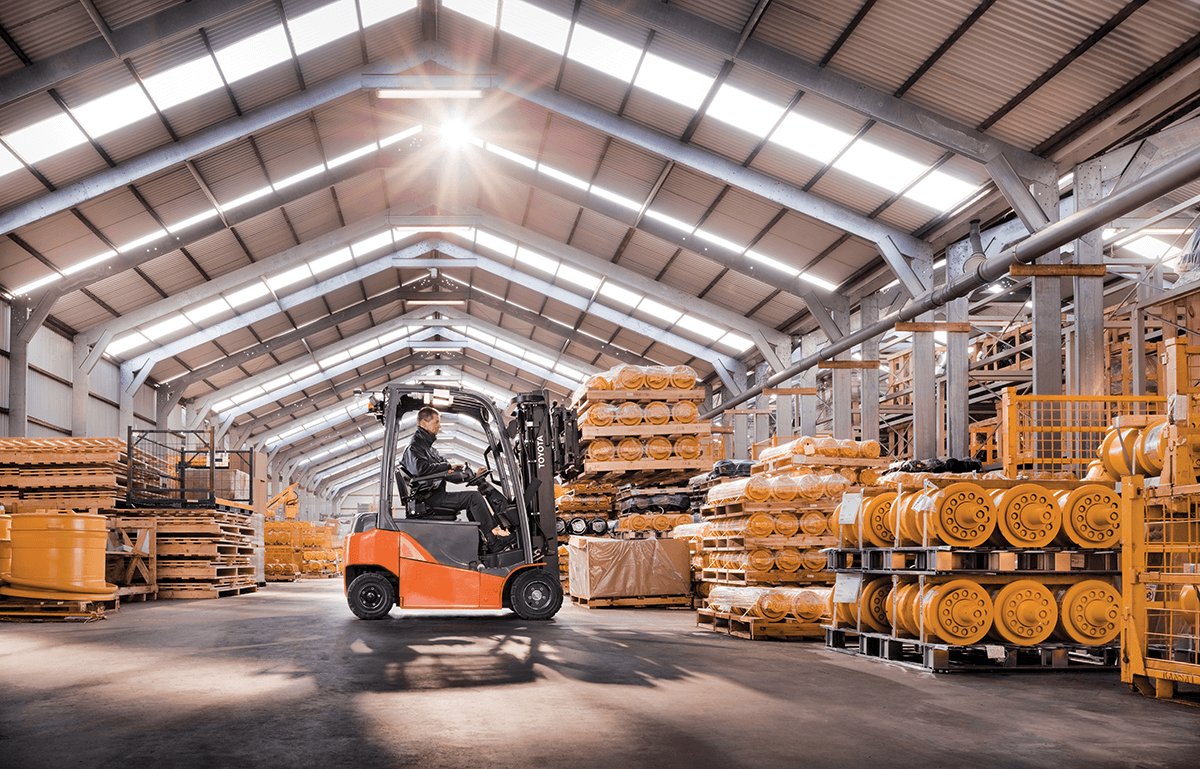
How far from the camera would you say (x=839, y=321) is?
17.5 m

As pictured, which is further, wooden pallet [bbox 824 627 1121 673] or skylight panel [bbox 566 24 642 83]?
skylight panel [bbox 566 24 642 83]

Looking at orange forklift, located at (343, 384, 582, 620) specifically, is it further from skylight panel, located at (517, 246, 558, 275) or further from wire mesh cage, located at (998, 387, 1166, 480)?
skylight panel, located at (517, 246, 558, 275)

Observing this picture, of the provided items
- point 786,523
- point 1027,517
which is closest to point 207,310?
point 786,523

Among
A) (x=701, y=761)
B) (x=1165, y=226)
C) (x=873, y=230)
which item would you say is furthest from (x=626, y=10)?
(x=701, y=761)

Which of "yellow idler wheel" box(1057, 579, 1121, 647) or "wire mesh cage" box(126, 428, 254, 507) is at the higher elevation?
"wire mesh cage" box(126, 428, 254, 507)

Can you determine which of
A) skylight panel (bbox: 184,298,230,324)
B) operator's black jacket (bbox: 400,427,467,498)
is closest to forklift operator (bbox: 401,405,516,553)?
operator's black jacket (bbox: 400,427,467,498)

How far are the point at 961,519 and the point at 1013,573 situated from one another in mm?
498

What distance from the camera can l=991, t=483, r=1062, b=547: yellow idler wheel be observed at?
6.78m

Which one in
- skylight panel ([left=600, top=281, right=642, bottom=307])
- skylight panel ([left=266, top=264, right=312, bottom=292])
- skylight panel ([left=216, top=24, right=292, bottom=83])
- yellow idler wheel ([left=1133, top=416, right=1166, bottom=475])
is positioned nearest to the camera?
yellow idler wheel ([left=1133, top=416, right=1166, bottom=475])

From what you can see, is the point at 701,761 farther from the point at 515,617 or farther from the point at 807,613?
the point at 515,617

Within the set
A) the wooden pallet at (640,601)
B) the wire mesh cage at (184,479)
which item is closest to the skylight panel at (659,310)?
the wire mesh cage at (184,479)

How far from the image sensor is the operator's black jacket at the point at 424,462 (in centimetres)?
1023

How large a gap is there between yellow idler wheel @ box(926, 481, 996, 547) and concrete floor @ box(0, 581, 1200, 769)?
0.90 m

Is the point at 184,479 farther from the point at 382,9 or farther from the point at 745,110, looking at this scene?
A: the point at 745,110
